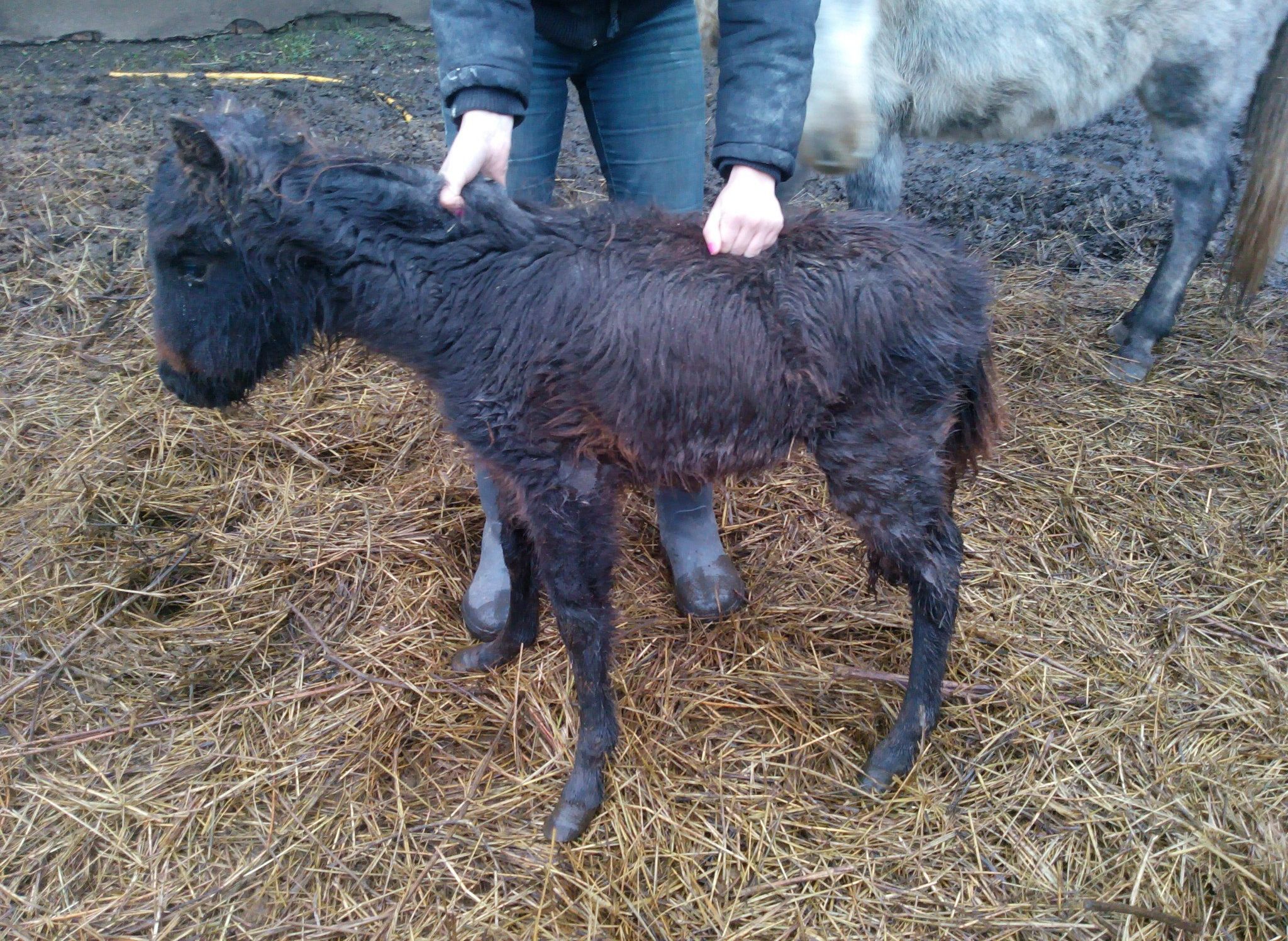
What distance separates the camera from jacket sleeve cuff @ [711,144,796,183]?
2.06 meters

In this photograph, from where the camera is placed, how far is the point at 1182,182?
414cm

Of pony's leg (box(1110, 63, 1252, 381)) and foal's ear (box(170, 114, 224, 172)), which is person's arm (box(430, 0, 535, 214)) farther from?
pony's leg (box(1110, 63, 1252, 381))

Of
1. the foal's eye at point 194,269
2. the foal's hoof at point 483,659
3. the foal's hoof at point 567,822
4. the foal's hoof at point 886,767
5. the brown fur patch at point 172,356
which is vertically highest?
the foal's eye at point 194,269

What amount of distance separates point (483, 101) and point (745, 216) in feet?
2.26

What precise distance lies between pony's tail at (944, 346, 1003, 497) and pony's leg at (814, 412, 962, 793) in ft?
0.39

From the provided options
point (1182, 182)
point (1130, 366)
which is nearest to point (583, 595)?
point (1130, 366)

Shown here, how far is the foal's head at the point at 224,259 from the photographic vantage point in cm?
193

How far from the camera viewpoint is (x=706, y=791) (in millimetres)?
2385

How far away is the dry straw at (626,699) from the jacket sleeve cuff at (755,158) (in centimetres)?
151

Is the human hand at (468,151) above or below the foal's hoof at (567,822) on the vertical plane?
above

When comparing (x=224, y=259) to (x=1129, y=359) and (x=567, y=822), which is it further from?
(x=1129, y=359)

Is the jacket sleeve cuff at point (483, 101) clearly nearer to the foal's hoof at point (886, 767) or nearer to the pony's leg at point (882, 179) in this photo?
the foal's hoof at point (886, 767)

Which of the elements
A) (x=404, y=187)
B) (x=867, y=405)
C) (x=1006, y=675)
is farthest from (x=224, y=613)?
(x=1006, y=675)

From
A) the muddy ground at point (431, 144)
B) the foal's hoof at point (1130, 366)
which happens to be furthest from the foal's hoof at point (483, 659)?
the foal's hoof at point (1130, 366)
